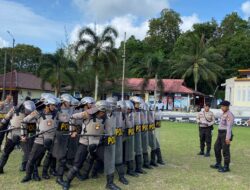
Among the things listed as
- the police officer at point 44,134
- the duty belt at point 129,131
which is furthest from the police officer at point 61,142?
the duty belt at point 129,131

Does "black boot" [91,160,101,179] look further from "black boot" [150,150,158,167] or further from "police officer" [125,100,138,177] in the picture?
"black boot" [150,150,158,167]

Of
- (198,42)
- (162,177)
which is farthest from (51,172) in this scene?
(198,42)

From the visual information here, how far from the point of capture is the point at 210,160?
12109 millimetres

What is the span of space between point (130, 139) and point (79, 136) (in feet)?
4.93

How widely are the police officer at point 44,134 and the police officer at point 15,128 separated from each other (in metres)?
0.69

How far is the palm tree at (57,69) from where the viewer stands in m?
36.0

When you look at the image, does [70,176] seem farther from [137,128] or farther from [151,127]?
[151,127]

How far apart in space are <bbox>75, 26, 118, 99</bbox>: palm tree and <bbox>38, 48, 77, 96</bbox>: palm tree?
215 cm

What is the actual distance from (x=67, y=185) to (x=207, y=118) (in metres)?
7.31

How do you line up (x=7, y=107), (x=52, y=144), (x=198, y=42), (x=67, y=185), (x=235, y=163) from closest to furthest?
(x=67, y=185)
(x=52, y=144)
(x=235, y=163)
(x=7, y=107)
(x=198, y=42)

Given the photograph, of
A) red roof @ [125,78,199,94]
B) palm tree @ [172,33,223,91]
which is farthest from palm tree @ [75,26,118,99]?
palm tree @ [172,33,223,91]

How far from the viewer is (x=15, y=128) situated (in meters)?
8.49

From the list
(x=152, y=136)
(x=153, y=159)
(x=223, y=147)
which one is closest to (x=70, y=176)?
(x=152, y=136)

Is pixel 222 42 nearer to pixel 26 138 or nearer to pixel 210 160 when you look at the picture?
pixel 210 160
